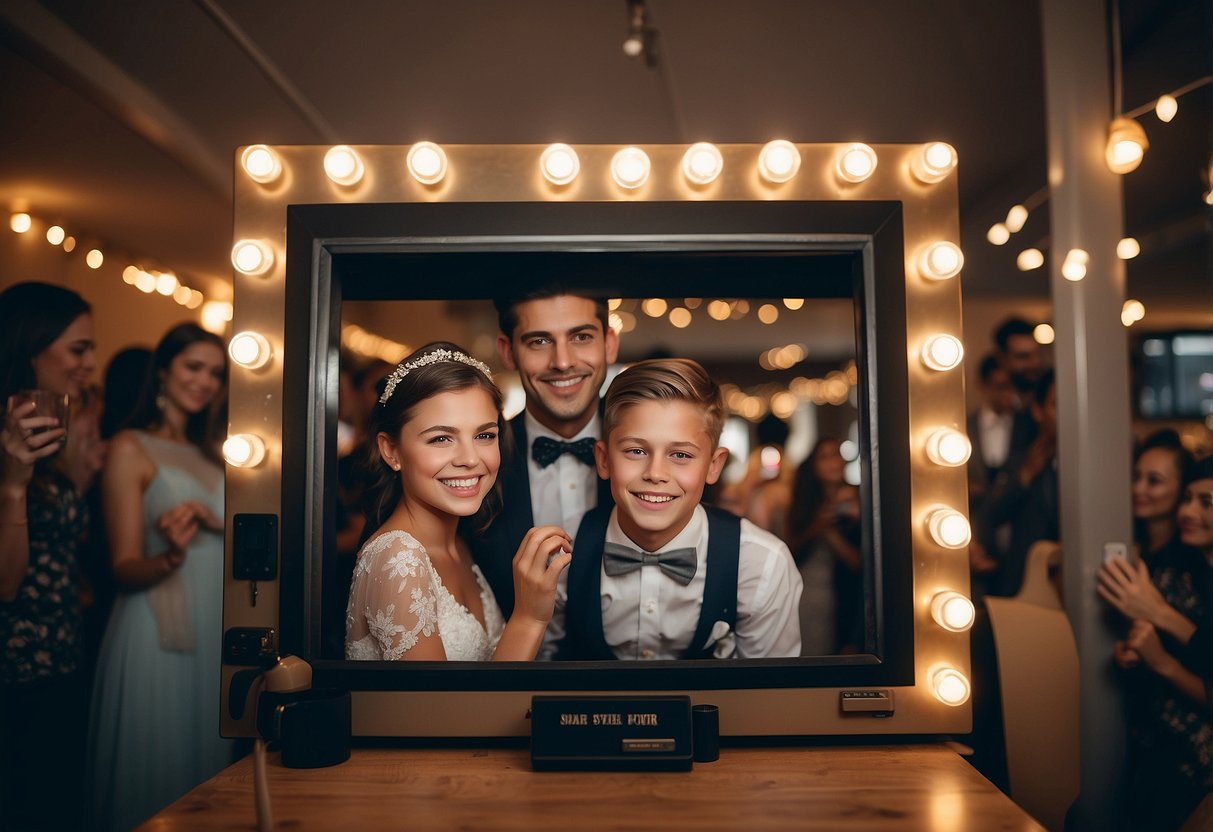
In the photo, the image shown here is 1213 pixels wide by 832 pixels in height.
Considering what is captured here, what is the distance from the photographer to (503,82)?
8.52 ft

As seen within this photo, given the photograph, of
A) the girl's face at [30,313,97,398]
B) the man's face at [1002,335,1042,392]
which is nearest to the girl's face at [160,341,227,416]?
the girl's face at [30,313,97,398]

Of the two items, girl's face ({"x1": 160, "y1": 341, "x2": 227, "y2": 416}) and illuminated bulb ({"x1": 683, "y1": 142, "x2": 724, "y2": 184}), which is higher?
illuminated bulb ({"x1": 683, "y1": 142, "x2": 724, "y2": 184})

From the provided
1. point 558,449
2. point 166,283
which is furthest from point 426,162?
point 166,283

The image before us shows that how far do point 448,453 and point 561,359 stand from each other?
0.25 metres

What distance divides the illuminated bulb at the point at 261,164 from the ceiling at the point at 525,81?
3.91 ft

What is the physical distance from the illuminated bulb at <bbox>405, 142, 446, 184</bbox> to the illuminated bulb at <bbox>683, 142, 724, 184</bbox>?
0.42 m

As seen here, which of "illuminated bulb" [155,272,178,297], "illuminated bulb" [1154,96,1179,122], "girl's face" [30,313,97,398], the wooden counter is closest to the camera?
the wooden counter

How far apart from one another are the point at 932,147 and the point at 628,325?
601 millimetres

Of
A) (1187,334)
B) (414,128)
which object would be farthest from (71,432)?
(1187,334)

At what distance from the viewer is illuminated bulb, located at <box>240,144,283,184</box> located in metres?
1.23

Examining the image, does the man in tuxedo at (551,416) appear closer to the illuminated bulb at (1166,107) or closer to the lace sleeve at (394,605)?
the lace sleeve at (394,605)

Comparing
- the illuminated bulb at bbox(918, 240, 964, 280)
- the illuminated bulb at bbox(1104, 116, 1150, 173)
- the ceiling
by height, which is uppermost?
the ceiling

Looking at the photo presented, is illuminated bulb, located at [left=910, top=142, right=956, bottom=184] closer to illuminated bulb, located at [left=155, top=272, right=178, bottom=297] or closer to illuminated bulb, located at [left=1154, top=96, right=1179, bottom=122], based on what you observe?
illuminated bulb, located at [left=1154, top=96, right=1179, bottom=122]

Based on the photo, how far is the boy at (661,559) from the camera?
1208 mm
